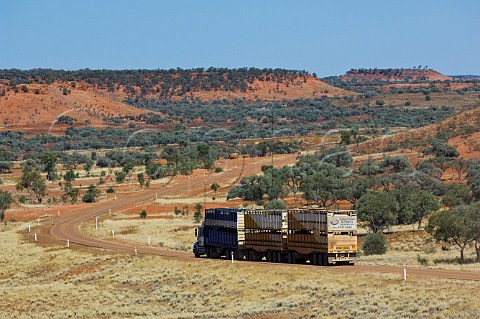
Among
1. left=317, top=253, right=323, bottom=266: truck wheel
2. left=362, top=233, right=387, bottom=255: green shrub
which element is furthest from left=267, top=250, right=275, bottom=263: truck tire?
left=362, top=233, right=387, bottom=255: green shrub

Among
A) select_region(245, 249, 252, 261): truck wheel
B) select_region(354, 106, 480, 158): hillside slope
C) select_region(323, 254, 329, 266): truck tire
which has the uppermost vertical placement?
select_region(354, 106, 480, 158): hillside slope

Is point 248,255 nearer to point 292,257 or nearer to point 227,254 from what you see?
point 227,254

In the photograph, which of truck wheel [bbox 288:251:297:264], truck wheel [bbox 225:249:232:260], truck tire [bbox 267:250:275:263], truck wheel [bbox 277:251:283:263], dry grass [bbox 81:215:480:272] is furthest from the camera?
truck wheel [bbox 225:249:232:260]

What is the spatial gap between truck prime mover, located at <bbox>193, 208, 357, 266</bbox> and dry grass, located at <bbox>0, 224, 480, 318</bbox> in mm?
2235

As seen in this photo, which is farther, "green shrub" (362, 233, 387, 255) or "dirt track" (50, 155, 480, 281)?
"green shrub" (362, 233, 387, 255)

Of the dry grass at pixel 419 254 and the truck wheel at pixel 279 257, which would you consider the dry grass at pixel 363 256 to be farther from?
the truck wheel at pixel 279 257

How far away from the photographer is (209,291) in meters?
45.4

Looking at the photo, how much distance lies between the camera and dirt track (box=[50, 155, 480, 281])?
143ft

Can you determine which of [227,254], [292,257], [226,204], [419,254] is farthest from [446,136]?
[292,257]

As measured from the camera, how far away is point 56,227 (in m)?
85.8

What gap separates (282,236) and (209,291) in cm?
806

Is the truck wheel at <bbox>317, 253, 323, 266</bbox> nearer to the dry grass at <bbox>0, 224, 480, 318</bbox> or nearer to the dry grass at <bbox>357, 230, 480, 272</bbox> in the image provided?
the dry grass at <bbox>0, 224, 480, 318</bbox>

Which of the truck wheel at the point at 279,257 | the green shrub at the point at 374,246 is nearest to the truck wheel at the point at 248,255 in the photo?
the truck wheel at the point at 279,257

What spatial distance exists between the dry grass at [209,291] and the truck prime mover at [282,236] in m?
2.23
